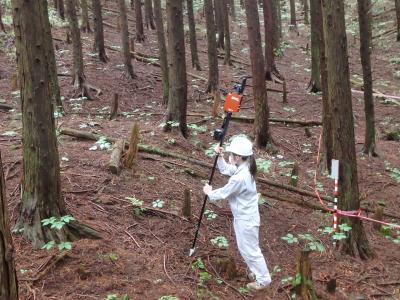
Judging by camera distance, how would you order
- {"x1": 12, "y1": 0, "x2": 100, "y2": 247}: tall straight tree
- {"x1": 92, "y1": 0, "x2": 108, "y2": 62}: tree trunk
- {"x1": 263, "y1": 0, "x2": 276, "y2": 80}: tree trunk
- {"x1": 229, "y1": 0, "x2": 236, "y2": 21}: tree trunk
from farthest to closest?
1. {"x1": 229, "y1": 0, "x2": 236, "y2": 21}: tree trunk
2. {"x1": 263, "y1": 0, "x2": 276, "y2": 80}: tree trunk
3. {"x1": 92, "y1": 0, "x2": 108, "y2": 62}: tree trunk
4. {"x1": 12, "y1": 0, "x2": 100, "y2": 247}: tall straight tree

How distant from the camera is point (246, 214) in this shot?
562 centimetres

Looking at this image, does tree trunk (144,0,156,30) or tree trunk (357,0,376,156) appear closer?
tree trunk (357,0,376,156)

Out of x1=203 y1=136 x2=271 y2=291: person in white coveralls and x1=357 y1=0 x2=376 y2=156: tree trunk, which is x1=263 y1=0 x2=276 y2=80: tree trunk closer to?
x1=357 y1=0 x2=376 y2=156: tree trunk

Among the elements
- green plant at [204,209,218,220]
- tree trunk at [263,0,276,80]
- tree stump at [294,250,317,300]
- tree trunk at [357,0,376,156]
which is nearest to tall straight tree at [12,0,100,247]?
green plant at [204,209,218,220]

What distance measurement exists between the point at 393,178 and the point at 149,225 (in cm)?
684

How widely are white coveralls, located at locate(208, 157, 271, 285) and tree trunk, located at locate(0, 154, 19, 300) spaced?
329 cm

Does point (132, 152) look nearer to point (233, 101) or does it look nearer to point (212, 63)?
point (233, 101)

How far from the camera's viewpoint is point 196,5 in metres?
37.2

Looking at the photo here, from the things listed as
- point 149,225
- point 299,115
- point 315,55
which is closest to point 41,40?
point 149,225

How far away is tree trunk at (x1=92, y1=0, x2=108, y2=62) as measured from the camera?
17.1 metres

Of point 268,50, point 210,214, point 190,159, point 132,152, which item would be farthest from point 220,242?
point 268,50

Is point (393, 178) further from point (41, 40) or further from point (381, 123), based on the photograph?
point (41, 40)

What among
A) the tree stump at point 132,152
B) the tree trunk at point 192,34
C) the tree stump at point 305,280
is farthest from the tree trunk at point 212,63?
the tree stump at point 305,280

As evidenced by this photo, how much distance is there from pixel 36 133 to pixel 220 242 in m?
2.84
